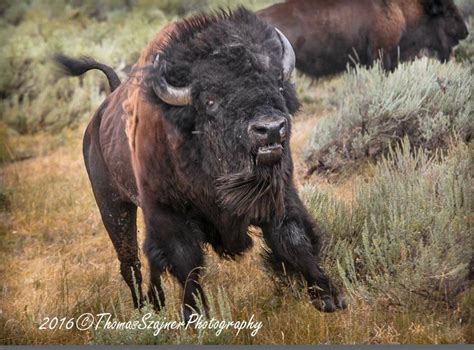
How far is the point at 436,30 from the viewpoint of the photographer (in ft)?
25.0

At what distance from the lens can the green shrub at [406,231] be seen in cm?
406

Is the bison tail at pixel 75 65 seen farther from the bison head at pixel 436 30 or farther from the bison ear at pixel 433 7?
the bison ear at pixel 433 7

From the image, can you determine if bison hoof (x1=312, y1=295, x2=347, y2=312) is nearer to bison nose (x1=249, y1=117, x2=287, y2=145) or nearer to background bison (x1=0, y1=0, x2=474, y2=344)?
background bison (x1=0, y1=0, x2=474, y2=344)

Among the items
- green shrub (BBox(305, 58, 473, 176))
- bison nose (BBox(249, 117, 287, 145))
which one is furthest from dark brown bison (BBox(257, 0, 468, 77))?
bison nose (BBox(249, 117, 287, 145))

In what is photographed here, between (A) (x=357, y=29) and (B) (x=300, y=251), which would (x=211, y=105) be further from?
(A) (x=357, y=29)

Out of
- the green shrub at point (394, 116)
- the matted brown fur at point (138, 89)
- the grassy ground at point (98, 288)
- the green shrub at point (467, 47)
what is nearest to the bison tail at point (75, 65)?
the matted brown fur at point (138, 89)

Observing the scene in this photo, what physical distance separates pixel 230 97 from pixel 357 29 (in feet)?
15.7

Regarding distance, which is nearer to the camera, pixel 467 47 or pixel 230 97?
pixel 230 97

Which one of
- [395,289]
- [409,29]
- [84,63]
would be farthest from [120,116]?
[409,29]

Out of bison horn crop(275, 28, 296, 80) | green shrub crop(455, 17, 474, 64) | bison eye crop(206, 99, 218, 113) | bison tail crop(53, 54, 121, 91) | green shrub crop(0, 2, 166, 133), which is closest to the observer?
bison eye crop(206, 99, 218, 113)

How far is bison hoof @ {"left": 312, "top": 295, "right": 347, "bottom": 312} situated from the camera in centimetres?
405

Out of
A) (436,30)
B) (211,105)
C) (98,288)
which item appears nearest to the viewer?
(211,105)

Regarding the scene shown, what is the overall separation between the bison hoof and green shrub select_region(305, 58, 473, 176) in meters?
A: 1.50

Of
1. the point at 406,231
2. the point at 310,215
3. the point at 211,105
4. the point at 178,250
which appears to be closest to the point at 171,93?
the point at 211,105
